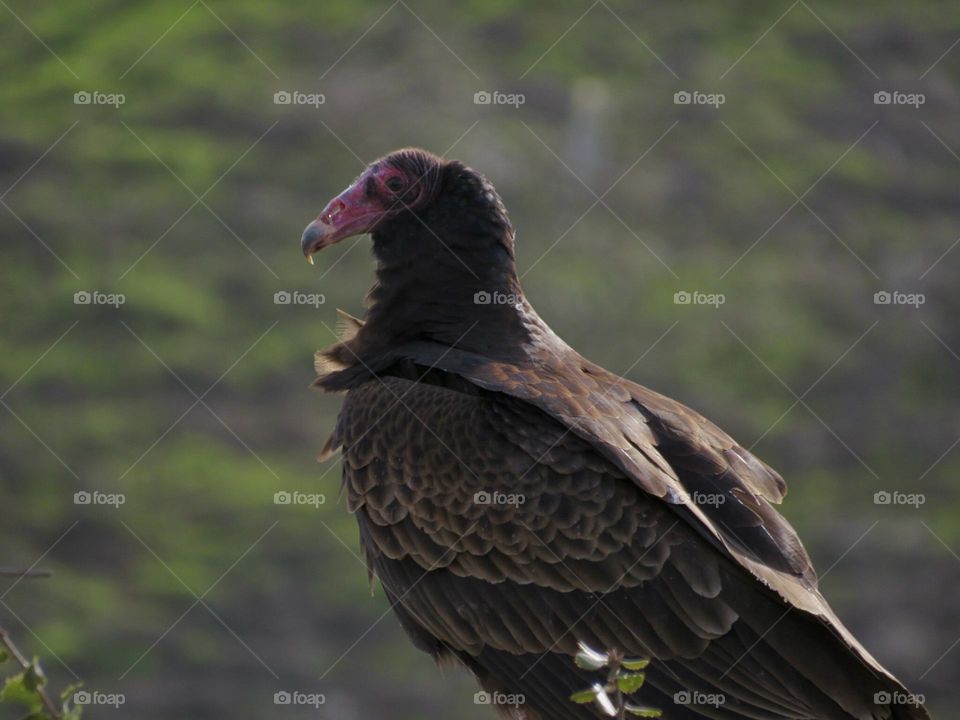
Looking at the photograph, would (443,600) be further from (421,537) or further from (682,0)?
(682,0)

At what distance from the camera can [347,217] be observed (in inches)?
255

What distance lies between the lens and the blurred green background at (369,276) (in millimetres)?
12805

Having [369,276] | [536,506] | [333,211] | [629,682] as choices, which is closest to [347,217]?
[333,211]

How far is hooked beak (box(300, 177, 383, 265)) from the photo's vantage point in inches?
252

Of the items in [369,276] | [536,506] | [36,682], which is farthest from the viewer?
[369,276]

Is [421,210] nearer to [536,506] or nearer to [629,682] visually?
[536,506]

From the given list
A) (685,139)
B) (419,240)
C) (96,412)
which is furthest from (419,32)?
(419,240)

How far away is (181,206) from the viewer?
17234 millimetres

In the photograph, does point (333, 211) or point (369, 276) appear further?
point (369, 276)

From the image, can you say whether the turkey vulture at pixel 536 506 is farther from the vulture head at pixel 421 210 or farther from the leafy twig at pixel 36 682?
the leafy twig at pixel 36 682

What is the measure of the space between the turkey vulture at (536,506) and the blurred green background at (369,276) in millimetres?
6021

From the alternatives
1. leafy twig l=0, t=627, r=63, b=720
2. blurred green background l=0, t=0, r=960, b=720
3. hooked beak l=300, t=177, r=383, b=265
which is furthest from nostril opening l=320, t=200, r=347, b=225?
blurred green background l=0, t=0, r=960, b=720

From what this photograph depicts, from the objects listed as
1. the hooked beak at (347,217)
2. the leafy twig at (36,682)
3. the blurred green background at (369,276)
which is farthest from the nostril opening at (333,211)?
the blurred green background at (369,276)

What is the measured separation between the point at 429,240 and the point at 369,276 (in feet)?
30.9
